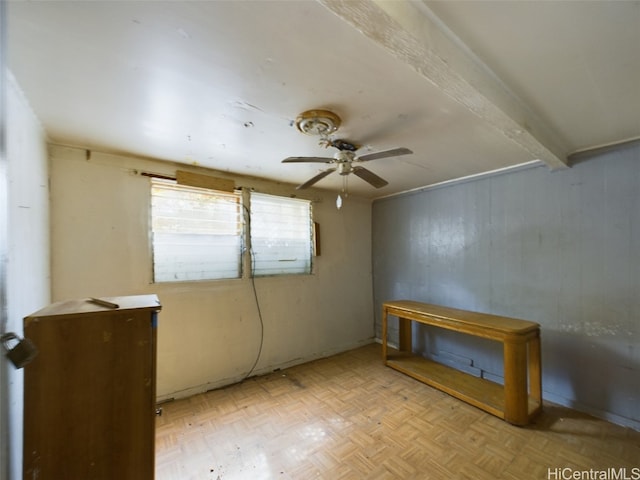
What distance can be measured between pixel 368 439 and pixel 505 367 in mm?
1346

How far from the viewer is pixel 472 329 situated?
2504 mm

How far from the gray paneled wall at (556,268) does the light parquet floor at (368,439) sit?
1.50 feet

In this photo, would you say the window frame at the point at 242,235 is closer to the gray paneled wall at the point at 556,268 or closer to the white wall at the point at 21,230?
the white wall at the point at 21,230

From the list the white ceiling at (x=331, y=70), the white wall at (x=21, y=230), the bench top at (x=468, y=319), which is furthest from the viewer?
the bench top at (x=468, y=319)

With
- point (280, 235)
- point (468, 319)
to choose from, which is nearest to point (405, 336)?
point (468, 319)

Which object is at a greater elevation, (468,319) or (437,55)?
(437,55)

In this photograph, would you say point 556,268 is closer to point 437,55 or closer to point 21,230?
point 437,55

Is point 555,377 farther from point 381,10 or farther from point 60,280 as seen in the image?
point 60,280

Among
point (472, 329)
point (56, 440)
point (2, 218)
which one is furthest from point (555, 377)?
point (2, 218)

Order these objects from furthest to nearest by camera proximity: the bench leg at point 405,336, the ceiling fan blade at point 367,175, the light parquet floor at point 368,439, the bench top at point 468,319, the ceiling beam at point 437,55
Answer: the bench leg at point 405,336
the bench top at point 468,319
the ceiling fan blade at point 367,175
the light parquet floor at point 368,439
the ceiling beam at point 437,55

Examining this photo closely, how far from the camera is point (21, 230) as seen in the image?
1.41m

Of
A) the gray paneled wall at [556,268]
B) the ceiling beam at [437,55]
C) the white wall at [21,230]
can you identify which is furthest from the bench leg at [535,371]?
the white wall at [21,230]

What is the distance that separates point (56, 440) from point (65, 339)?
0.40 m

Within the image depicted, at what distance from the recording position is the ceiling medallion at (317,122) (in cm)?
164
